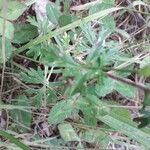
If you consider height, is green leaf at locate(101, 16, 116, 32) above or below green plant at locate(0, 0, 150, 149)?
above

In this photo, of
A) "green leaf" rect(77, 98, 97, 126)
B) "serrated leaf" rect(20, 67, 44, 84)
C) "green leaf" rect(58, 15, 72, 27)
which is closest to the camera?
"green leaf" rect(77, 98, 97, 126)

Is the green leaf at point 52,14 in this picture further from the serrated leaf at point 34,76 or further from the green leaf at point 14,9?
the serrated leaf at point 34,76

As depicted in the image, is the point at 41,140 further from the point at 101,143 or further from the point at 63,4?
the point at 63,4

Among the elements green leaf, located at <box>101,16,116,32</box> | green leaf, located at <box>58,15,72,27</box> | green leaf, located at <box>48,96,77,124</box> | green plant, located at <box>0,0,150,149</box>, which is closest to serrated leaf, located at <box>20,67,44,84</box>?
green plant, located at <box>0,0,150,149</box>

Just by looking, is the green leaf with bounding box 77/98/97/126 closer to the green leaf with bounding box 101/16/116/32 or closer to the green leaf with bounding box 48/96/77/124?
the green leaf with bounding box 48/96/77/124

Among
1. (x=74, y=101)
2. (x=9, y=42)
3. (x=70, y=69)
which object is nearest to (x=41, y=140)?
(x=74, y=101)
